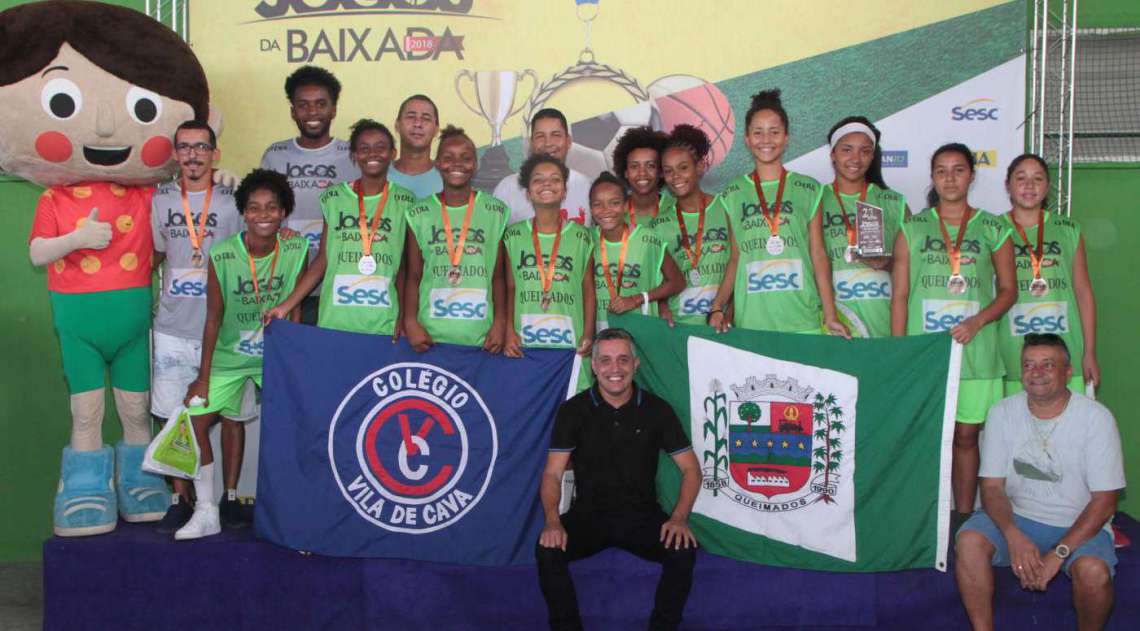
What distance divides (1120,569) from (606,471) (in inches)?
80.0

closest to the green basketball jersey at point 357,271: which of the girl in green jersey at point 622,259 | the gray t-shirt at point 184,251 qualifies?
the gray t-shirt at point 184,251

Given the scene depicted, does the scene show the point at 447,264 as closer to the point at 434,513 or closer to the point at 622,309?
the point at 622,309

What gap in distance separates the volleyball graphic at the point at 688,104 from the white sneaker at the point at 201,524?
9.70ft

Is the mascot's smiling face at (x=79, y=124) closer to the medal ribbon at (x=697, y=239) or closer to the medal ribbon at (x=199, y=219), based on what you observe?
the medal ribbon at (x=199, y=219)

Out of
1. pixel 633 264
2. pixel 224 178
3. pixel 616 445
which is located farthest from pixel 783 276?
pixel 224 178

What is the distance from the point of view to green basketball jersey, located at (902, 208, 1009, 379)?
14.5 feet

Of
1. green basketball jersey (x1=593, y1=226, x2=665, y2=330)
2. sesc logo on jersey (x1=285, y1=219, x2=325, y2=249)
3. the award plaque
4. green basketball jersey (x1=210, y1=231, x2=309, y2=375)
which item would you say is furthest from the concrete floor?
the award plaque

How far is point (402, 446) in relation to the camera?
4258 mm

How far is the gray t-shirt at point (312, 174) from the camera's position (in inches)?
201

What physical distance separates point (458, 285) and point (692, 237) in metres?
1.10

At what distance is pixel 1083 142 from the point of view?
5555mm

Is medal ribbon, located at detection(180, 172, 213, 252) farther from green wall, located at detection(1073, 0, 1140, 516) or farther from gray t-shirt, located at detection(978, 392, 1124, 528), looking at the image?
green wall, located at detection(1073, 0, 1140, 516)

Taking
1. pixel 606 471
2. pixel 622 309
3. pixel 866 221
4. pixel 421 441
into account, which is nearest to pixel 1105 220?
pixel 866 221

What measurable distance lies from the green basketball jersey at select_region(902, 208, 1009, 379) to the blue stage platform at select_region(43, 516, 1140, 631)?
943 millimetres
